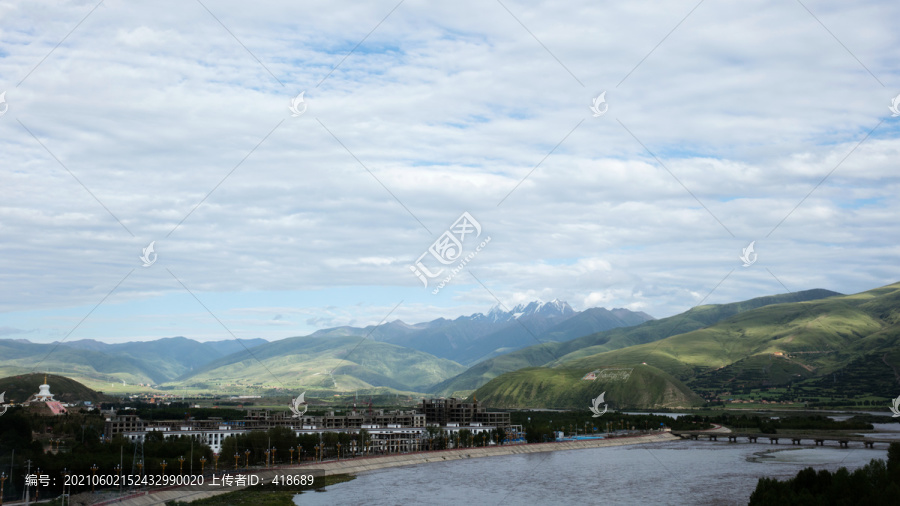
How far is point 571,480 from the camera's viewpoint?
115 meters

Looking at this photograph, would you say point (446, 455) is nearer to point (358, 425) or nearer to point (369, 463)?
point (369, 463)

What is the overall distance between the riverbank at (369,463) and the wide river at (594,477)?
380 centimetres

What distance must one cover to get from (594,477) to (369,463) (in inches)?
1458

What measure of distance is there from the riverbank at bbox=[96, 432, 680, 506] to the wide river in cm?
380

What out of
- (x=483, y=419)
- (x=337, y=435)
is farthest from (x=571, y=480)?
(x=483, y=419)

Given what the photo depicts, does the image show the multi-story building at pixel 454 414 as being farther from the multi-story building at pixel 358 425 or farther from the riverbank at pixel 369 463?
the riverbank at pixel 369 463

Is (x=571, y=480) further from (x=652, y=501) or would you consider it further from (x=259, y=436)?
(x=259, y=436)

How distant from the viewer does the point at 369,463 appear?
129375 millimetres

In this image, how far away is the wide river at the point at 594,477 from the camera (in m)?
94.4

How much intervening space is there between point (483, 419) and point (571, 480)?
84.2 meters

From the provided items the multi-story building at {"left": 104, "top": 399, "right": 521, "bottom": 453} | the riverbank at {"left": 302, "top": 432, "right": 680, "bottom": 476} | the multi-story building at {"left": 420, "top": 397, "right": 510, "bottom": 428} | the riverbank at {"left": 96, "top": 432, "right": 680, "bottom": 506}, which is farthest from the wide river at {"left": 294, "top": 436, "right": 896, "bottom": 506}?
the multi-story building at {"left": 420, "top": 397, "right": 510, "bottom": 428}

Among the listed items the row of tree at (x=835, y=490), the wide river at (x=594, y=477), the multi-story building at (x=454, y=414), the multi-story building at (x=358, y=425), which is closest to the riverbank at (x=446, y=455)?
the wide river at (x=594, y=477)

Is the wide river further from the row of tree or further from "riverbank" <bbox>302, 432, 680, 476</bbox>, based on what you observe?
the row of tree

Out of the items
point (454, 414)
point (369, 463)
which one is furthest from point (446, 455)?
point (454, 414)
